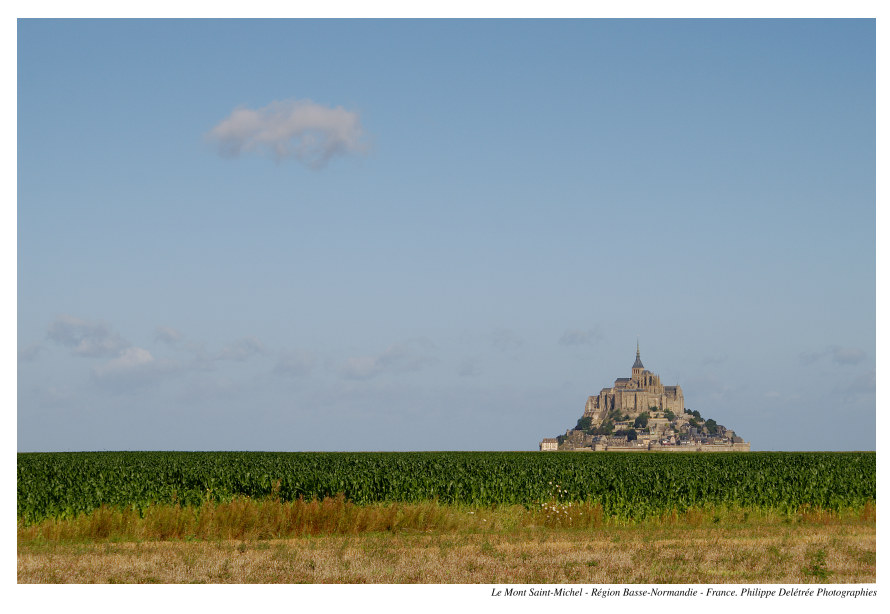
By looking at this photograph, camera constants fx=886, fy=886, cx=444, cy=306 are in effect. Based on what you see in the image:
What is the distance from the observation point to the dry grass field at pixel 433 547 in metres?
14.9

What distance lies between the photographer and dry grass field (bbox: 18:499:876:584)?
49.0ft

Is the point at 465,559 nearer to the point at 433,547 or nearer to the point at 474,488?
the point at 433,547

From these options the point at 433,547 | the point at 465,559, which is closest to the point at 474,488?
the point at 433,547

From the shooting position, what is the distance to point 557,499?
85.9 ft

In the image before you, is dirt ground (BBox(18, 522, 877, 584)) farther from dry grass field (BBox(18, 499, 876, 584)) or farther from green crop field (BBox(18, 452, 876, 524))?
green crop field (BBox(18, 452, 876, 524))

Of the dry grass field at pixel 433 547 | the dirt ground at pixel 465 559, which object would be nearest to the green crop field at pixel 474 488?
the dry grass field at pixel 433 547

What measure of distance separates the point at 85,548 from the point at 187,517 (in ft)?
9.03

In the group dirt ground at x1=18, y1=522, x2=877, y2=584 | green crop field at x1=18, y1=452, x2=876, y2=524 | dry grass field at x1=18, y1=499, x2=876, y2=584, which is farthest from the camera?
green crop field at x1=18, y1=452, x2=876, y2=524

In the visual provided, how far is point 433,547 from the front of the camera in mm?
18375

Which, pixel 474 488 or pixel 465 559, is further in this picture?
pixel 474 488

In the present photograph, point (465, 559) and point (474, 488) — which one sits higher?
point (474, 488)

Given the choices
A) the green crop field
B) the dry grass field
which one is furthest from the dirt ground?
the green crop field

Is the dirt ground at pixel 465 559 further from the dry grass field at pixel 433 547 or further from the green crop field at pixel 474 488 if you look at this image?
the green crop field at pixel 474 488

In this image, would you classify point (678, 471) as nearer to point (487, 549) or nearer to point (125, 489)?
point (487, 549)
